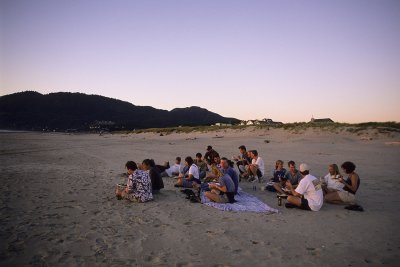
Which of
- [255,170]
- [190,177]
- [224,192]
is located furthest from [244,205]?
[255,170]

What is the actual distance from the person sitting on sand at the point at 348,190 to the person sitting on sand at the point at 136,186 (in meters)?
5.61

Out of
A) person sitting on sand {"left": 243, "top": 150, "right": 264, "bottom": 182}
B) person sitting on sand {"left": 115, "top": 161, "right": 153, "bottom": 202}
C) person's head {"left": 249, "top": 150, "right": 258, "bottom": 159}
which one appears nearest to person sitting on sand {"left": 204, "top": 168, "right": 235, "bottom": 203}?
person sitting on sand {"left": 115, "top": 161, "right": 153, "bottom": 202}

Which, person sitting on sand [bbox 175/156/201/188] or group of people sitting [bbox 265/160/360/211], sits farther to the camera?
person sitting on sand [bbox 175/156/201/188]

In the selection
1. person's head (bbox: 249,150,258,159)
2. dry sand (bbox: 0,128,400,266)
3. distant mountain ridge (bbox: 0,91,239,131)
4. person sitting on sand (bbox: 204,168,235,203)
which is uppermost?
distant mountain ridge (bbox: 0,91,239,131)

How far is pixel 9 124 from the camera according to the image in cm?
9412

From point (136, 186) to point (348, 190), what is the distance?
21.3ft

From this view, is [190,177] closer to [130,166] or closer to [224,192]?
[224,192]

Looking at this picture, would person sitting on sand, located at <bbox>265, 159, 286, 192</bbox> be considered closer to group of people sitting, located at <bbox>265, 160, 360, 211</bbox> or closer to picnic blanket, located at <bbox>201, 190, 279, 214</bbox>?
group of people sitting, located at <bbox>265, 160, 360, 211</bbox>

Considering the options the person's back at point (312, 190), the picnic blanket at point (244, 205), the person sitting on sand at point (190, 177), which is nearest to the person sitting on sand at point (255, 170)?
the person sitting on sand at point (190, 177)

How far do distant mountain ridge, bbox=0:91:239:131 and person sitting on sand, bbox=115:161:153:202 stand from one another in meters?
74.4

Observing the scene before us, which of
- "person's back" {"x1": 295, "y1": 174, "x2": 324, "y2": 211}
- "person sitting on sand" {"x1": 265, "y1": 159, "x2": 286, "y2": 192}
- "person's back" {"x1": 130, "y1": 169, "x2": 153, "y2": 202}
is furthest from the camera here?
"person sitting on sand" {"x1": 265, "y1": 159, "x2": 286, "y2": 192}

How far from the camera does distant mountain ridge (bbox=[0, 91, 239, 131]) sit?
9431cm

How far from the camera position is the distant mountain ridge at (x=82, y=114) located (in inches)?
3713

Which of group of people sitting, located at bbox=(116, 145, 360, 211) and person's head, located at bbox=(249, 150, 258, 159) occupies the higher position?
person's head, located at bbox=(249, 150, 258, 159)
